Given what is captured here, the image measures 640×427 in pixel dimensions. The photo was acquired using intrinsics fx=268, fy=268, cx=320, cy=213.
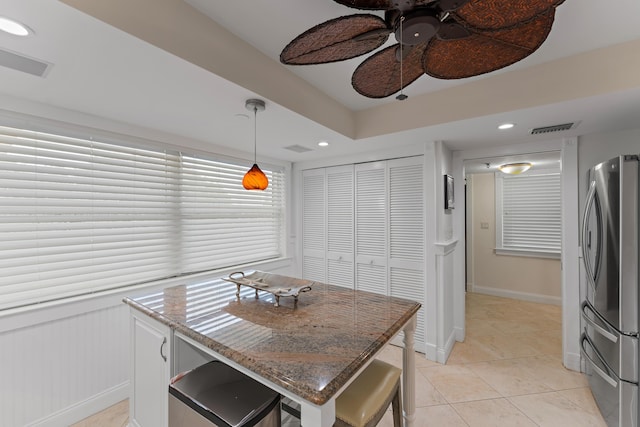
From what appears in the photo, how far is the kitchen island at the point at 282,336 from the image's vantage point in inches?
38.3

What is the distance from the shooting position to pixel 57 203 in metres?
1.95

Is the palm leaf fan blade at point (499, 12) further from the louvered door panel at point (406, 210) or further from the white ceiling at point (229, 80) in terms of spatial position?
the louvered door panel at point (406, 210)

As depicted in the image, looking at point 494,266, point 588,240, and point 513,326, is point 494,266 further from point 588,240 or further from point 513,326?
point 588,240

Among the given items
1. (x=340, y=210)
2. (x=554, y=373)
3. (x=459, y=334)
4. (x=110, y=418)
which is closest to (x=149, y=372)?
(x=110, y=418)

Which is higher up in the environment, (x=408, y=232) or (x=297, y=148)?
(x=297, y=148)

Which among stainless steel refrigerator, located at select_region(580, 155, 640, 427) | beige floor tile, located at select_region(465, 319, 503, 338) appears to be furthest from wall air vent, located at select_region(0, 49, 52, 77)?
beige floor tile, located at select_region(465, 319, 503, 338)

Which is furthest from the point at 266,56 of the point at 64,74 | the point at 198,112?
the point at 64,74

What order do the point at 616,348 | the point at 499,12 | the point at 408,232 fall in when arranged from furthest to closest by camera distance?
the point at 408,232
the point at 616,348
the point at 499,12

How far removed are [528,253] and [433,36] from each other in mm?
4763

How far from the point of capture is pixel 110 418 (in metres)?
2.00

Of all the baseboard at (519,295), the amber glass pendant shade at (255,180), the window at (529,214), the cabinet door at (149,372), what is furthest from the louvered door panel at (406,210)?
the baseboard at (519,295)

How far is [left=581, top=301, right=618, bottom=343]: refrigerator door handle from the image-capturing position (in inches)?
69.9

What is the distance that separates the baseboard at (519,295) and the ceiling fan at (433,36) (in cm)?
464

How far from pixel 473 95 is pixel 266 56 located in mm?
1565
